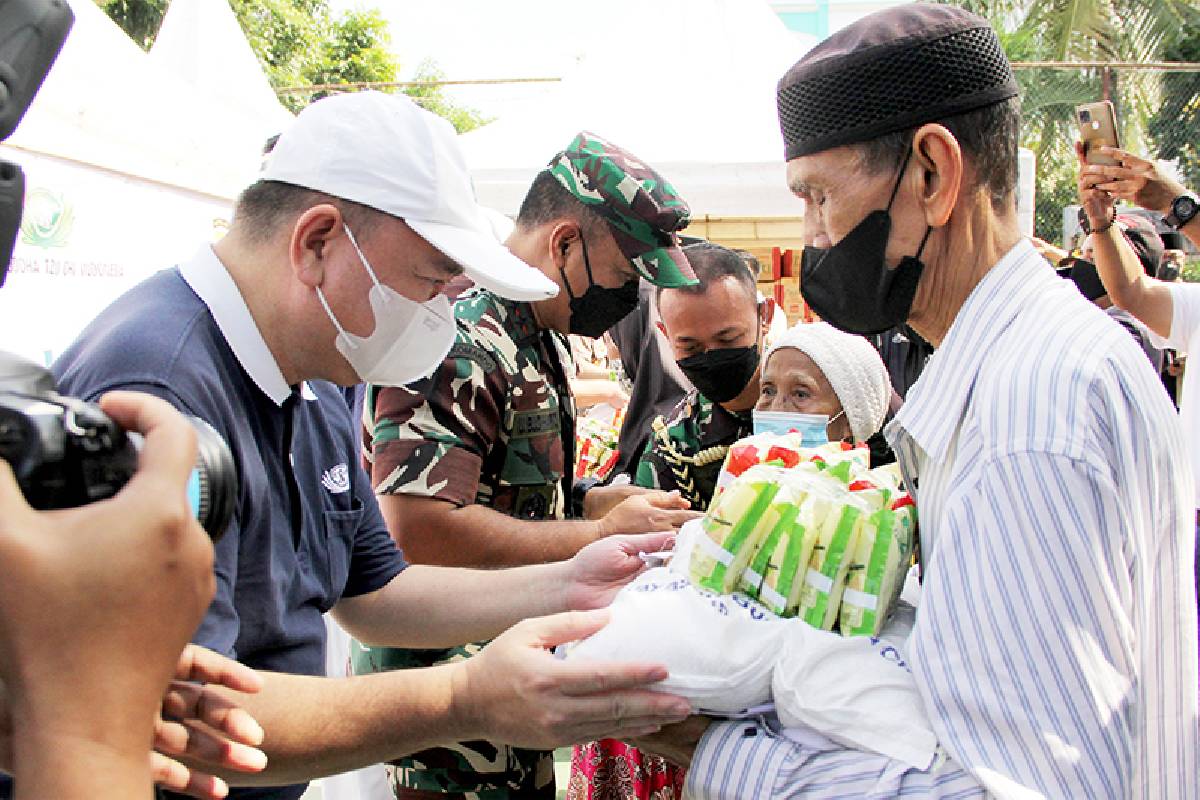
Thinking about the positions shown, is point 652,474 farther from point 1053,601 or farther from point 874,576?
point 1053,601

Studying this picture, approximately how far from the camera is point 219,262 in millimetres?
1878

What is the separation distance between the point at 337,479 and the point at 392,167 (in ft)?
2.14

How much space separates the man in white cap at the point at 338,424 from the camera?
1620 mm

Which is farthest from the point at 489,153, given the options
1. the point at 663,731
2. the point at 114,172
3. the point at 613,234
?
the point at 663,731

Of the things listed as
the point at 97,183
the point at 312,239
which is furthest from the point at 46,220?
the point at 312,239

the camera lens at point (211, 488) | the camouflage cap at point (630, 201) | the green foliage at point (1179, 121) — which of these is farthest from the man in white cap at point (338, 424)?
the green foliage at point (1179, 121)

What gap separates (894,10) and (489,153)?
6733 mm

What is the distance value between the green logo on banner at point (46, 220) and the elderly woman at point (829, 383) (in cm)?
276

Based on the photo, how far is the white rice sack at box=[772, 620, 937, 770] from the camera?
4.54ft

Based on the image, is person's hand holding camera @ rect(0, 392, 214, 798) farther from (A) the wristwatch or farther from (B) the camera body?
(A) the wristwatch

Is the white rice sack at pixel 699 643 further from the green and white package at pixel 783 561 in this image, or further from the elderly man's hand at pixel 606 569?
the elderly man's hand at pixel 606 569

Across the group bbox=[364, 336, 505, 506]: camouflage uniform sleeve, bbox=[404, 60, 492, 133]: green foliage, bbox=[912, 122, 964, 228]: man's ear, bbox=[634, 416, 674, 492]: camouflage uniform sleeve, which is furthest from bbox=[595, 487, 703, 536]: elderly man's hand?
bbox=[404, 60, 492, 133]: green foliage

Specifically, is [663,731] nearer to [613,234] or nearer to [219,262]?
[219,262]

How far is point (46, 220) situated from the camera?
12.4 ft
